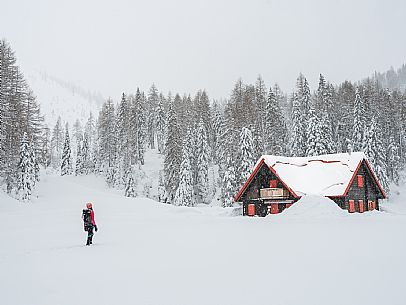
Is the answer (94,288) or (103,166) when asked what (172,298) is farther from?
(103,166)

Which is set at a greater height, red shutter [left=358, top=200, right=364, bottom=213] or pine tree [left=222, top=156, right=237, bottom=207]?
pine tree [left=222, top=156, right=237, bottom=207]

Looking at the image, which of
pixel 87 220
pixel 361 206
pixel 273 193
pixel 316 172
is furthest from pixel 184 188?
pixel 87 220

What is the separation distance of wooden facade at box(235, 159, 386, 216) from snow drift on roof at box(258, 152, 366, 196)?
0.61 meters

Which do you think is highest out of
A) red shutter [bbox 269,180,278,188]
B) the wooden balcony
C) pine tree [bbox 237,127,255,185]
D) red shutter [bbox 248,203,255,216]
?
→ pine tree [bbox 237,127,255,185]

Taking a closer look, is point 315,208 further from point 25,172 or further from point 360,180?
point 25,172

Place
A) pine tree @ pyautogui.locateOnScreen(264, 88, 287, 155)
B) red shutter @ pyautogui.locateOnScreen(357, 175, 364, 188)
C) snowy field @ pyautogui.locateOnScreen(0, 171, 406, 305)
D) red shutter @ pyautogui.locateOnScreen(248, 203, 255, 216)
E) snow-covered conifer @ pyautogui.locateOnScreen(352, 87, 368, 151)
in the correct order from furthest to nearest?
pine tree @ pyautogui.locateOnScreen(264, 88, 287, 155), snow-covered conifer @ pyautogui.locateOnScreen(352, 87, 368, 151), red shutter @ pyautogui.locateOnScreen(248, 203, 255, 216), red shutter @ pyautogui.locateOnScreen(357, 175, 364, 188), snowy field @ pyautogui.locateOnScreen(0, 171, 406, 305)

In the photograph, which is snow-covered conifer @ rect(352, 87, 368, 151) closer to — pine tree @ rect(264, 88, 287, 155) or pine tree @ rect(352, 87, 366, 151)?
pine tree @ rect(352, 87, 366, 151)

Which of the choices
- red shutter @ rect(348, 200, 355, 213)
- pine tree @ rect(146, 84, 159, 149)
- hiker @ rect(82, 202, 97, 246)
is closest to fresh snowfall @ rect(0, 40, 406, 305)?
hiker @ rect(82, 202, 97, 246)

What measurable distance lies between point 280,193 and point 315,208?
606 cm

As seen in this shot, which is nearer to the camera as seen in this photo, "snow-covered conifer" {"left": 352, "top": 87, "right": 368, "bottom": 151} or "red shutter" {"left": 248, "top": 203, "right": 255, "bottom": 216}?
"red shutter" {"left": 248, "top": 203, "right": 255, "bottom": 216}

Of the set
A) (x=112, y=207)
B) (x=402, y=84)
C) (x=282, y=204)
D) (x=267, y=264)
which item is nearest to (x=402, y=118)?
(x=282, y=204)

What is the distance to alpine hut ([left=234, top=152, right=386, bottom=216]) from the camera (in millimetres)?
31312

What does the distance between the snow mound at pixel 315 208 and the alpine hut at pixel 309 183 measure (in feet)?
11.5

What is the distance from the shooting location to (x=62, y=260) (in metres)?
11.4
